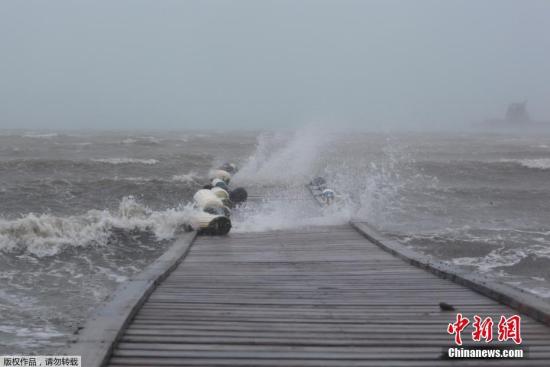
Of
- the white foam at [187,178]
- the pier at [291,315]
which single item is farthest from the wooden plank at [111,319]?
the white foam at [187,178]

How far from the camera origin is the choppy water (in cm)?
792

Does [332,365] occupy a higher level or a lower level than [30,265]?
higher

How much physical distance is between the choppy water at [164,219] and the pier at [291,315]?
5.01 feet

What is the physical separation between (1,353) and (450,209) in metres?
14.7

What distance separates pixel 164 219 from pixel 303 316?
25.3 ft

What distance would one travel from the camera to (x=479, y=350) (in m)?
3.60

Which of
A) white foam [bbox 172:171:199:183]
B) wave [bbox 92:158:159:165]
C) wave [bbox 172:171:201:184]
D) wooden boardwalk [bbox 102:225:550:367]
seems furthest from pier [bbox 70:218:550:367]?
wave [bbox 92:158:159:165]

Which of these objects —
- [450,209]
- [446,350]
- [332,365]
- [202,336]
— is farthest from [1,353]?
[450,209]

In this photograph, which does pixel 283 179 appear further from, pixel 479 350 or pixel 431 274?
pixel 479 350

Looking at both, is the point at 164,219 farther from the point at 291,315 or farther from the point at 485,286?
the point at 485,286

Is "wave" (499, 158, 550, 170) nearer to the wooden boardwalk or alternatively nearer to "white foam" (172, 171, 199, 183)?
"white foam" (172, 171, 199, 183)

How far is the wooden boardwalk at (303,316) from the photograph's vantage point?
3602 millimetres

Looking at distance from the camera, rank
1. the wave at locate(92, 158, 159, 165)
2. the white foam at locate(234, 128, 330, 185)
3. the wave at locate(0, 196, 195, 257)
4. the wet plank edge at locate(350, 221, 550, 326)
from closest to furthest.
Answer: the wet plank edge at locate(350, 221, 550, 326) → the wave at locate(0, 196, 195, 257) → the white foam at locate(234, 128, 330, 185) → the wave at locate(92, 158, 159, 165)

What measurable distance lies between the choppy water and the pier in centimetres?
153
